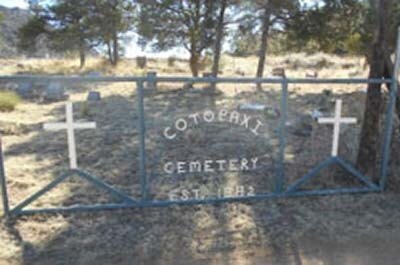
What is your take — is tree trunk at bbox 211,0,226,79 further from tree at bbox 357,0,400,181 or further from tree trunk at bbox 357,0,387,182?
tree trunk at bbox 357,0,387,182

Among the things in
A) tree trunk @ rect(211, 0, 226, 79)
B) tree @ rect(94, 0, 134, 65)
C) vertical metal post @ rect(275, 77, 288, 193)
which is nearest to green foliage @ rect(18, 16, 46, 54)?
tree @ rect(94, 0, 134, 65)

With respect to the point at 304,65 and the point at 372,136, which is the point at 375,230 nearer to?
the point at 372,136

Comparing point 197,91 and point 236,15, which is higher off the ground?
point 236,15

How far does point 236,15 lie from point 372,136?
11.6m

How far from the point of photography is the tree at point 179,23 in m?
15.7

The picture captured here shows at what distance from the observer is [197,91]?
14.6m

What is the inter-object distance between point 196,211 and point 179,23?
12818 mm

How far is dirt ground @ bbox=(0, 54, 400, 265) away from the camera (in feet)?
11.5

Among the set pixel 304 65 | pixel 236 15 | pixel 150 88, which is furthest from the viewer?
pixel 304 65

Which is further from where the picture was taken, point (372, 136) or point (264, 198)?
point (372, 136)

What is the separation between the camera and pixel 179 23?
52.7ft

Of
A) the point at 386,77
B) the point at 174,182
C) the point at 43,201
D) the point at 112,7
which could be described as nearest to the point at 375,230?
the point at 386,77

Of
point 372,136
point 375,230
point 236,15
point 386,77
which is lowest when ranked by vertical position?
point 375,230

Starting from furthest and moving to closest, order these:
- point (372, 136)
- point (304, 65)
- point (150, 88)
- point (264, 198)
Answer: point (304, 65)
point (150, 88)
point (372, 136)
point (264, 198)
